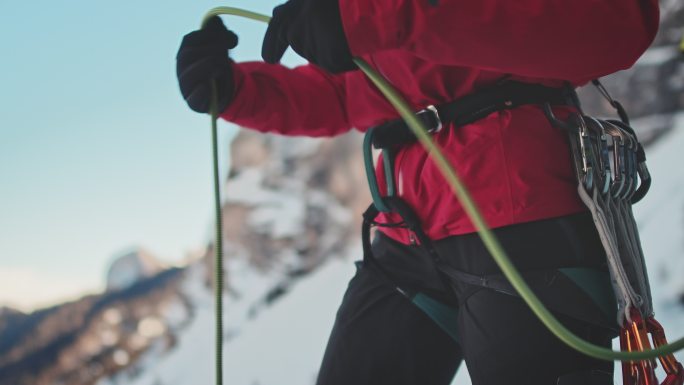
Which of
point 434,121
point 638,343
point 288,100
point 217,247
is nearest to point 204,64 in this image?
point 288,100

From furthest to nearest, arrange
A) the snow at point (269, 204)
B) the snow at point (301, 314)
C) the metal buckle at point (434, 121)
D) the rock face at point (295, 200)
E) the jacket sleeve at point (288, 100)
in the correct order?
1. the snow at point (269, 204)
2. the rock face at point (295, 200)
3. the snow at point (301, 314)
4. the jacket sleeve at point (288, 100)
5. the metal buckle at point (434, 121)

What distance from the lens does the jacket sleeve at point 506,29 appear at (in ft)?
2.09

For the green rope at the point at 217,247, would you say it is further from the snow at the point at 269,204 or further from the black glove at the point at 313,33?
the snow at the point at 269,204

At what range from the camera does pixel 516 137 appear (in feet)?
2.63

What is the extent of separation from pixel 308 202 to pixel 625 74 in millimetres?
5388

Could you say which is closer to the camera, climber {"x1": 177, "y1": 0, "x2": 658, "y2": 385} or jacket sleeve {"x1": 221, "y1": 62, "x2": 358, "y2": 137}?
climber {"x1": 177, "y1": 0, "x2": 658, "y2": 385}

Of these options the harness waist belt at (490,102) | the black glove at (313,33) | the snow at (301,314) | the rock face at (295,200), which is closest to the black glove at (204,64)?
the black glove at (313,33)

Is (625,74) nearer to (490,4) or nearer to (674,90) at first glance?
(674,90)

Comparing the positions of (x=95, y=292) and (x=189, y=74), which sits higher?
(x=189, y=74)

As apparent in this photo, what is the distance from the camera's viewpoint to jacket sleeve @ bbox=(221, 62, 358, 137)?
3.78ft

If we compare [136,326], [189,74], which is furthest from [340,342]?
[136,326]

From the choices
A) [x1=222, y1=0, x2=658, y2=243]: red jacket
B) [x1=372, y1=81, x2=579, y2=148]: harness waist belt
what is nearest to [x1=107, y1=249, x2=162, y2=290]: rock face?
[x1=222, y1=0, x2=658, y2=243]: red jacket

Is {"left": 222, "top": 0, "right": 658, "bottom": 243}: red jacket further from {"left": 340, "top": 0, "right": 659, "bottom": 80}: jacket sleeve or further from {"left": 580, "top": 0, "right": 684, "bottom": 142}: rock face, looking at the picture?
{"left": 580, "top": 0, "right": 684, "bottom": 142}: rock face

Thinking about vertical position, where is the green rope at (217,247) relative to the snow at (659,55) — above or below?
below
